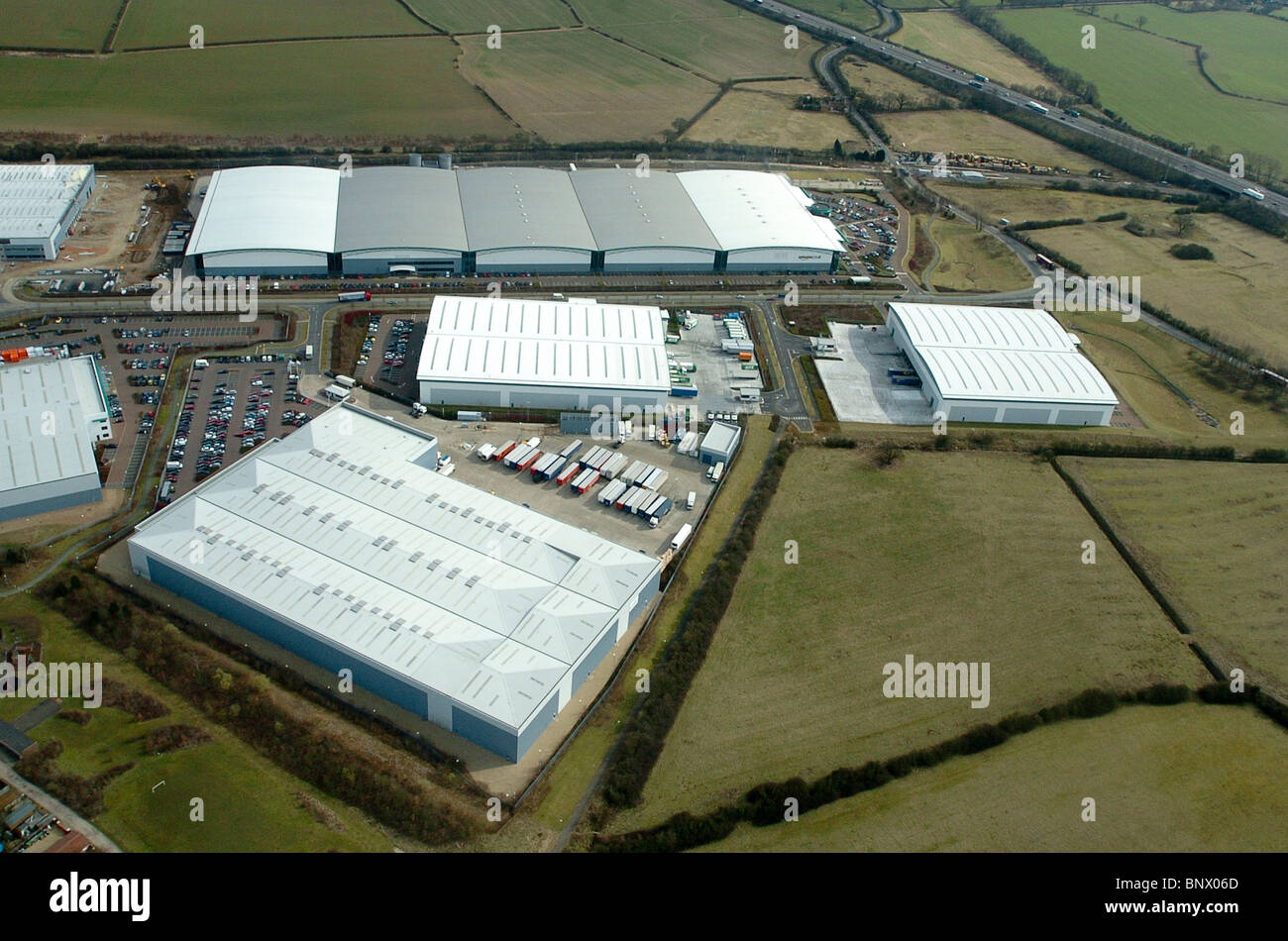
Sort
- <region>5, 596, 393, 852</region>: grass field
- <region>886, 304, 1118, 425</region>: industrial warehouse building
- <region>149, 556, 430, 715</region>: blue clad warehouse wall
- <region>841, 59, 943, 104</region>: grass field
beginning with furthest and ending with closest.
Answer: <region>841, 59, 943, 104</region>: grass field < <region>886, 304, 1118, 425</region>: industrial warehouse building < <region>149, 556, 430, 715</region>: blue clad warehouse wall < <region>5, 596, 393, 852</region>: grass field

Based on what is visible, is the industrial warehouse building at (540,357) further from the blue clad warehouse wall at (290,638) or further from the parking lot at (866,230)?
the parking lot at (866,230)

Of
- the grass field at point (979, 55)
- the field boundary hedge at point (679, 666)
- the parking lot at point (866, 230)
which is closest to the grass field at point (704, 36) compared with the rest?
the grass field at point (979, 55)

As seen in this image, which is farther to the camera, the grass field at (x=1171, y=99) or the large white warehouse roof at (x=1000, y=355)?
the grass field at (x=1171, y=99)

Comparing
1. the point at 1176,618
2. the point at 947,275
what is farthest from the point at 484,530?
the point at 947,275

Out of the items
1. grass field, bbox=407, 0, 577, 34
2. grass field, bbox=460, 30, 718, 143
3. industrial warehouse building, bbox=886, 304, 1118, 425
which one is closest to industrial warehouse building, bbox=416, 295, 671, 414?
industrial warehouse building, bbox=886, 304, 1118, 425

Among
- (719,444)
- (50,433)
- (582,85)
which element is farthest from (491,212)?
(582,85)

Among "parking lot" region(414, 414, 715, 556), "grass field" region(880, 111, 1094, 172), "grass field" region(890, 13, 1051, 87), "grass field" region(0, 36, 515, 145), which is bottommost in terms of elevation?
"parking lot" region(414, 414, 715, 556)

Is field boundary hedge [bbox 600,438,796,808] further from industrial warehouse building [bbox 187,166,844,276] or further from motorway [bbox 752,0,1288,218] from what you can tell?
motorway [bbox 752,0,1288,218]
